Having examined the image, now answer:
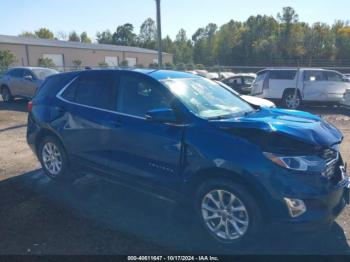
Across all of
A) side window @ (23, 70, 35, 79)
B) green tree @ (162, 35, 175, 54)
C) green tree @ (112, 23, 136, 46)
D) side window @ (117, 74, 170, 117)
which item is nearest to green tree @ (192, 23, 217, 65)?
green tree @ (162, 35, 175, 54)

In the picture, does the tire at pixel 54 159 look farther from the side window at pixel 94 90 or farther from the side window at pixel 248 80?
the side window at pixel 248 80

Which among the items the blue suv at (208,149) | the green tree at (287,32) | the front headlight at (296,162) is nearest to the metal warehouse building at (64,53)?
the green tree at (287,32)

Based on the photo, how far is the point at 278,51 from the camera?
65.4 m

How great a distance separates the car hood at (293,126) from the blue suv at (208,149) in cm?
1

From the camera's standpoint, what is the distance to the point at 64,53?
4944 cm

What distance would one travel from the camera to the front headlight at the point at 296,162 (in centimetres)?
324

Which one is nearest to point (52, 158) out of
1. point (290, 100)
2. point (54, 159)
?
point (54, 159)

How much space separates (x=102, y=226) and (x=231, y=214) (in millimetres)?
1536

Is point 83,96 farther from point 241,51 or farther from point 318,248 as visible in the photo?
point 241,51

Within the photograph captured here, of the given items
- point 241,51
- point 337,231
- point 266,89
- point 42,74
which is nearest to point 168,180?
point 337,231

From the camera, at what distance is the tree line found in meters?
58.5

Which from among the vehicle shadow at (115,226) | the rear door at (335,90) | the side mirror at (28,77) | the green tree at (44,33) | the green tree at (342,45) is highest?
the green tree at (44,33)

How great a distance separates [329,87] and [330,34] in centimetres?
5487

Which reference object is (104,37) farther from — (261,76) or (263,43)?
(261,76)
